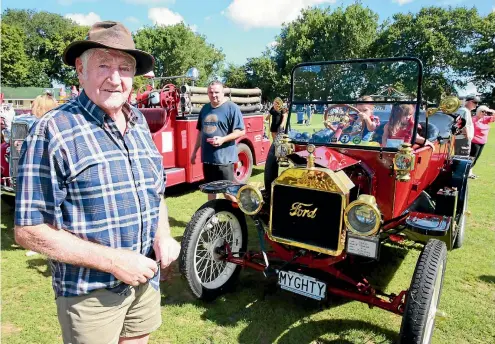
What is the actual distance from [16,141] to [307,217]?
4.28 m

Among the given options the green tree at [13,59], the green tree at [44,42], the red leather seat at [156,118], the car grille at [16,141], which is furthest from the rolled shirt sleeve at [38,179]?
the green tree at [13,59]

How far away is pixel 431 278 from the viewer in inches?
87.0

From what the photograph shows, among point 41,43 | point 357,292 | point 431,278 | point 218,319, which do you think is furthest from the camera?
point 41,43

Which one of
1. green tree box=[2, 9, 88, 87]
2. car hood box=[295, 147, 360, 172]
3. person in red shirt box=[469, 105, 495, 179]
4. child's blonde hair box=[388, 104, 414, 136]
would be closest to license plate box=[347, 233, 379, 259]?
car hood box=[295, 147, 360, 172]

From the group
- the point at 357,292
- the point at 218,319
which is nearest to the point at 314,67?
the point at 357,292

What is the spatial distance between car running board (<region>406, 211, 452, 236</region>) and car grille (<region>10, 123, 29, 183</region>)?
4776mm

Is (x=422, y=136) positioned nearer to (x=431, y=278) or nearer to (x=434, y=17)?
(x=431, y=278)

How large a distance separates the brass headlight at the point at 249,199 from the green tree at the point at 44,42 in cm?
5657

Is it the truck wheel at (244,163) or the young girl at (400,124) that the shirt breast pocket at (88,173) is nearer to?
the young girl at (400,124)

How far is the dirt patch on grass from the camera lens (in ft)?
8.73

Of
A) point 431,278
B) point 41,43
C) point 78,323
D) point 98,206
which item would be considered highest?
point 41,43

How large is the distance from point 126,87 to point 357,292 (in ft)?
6.91

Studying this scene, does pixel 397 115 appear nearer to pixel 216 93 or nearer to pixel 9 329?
pixel 216 93

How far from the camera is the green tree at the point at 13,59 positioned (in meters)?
48.2
